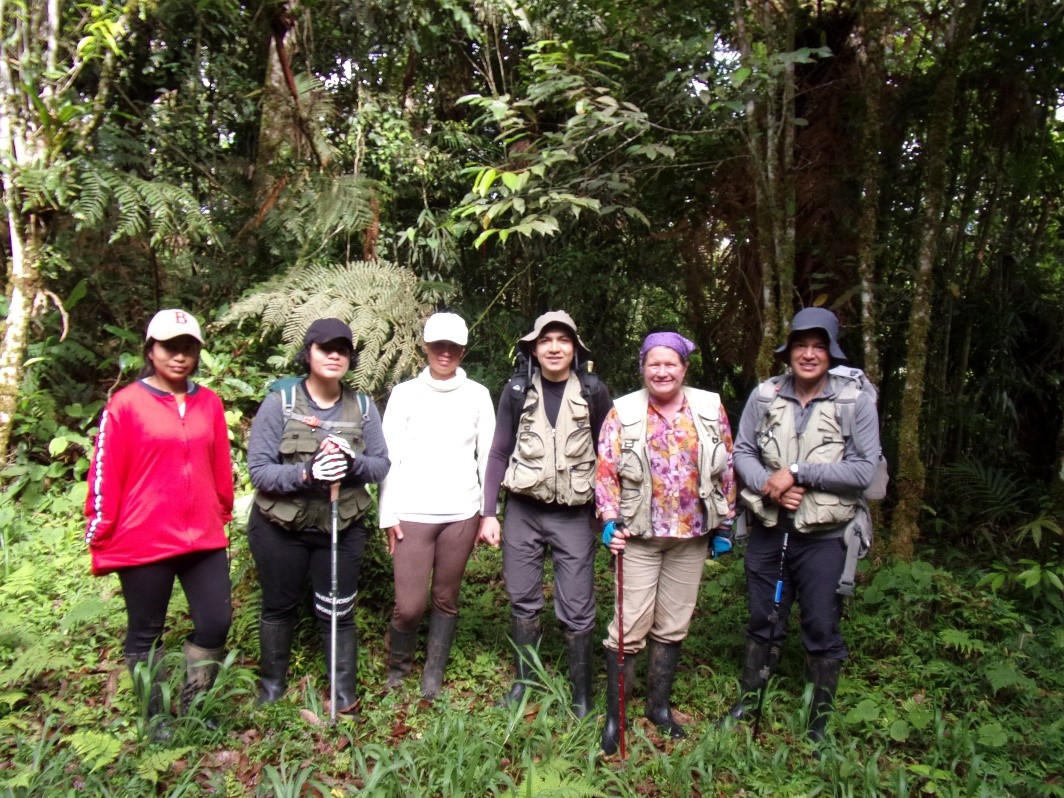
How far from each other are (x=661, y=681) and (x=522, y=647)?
0.73 meters

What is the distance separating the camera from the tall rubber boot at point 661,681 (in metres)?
3.60

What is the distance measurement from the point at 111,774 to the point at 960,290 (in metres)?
6.75

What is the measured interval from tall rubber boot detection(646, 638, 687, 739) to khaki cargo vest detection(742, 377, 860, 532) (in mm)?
817

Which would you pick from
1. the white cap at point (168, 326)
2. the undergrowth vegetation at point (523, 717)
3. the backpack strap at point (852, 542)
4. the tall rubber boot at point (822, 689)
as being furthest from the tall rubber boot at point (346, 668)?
the backpack strap at point (852, 542)

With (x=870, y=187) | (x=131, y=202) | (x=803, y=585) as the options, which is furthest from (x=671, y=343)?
(x=131, y=202)

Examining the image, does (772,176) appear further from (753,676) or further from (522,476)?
(753,676)

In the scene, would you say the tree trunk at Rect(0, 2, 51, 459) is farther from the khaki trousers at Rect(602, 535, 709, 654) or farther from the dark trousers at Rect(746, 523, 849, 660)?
the dark trousers at Rect(746, 523, 849, 660)

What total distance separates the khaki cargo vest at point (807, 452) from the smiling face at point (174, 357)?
8.87ft

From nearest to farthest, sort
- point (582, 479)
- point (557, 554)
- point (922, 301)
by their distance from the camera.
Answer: point (582, 479) < point (557, 554) < point (922, 301)

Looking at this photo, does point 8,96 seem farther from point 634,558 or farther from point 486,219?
point 634,558

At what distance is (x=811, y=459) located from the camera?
3408mm

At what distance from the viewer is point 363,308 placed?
17.3 feet

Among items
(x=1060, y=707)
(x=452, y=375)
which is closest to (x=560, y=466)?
(x=452, y=375)

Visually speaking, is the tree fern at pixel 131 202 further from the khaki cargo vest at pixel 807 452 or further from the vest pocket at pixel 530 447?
the khaki cargo vest at pixel 807 452
